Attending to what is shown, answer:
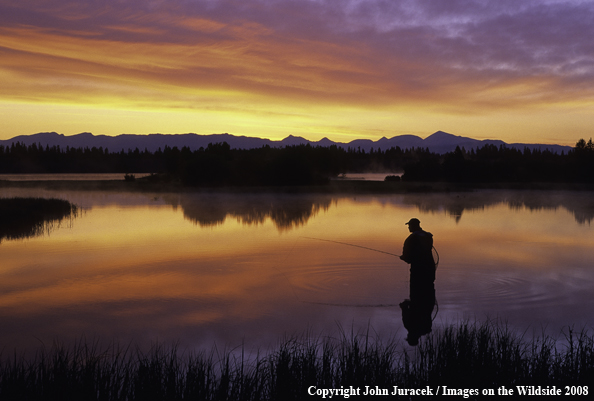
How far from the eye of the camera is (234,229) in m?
27.3

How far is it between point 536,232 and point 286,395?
966 inches

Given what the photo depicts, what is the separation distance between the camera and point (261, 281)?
589 inches

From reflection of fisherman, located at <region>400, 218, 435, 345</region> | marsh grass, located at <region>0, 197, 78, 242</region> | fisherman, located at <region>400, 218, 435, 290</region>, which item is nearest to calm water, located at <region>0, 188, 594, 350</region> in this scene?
reflection of fisherman, located at <region>400, 218, 435, 345</region>

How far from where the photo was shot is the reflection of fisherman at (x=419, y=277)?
10375mm

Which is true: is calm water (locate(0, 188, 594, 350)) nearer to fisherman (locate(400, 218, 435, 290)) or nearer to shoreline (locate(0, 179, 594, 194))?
fisherman (locate(400, 218, 435, 290))

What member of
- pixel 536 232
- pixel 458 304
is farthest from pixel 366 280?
pixel 536 232

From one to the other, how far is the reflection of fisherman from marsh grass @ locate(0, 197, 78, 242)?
19888 millimetres

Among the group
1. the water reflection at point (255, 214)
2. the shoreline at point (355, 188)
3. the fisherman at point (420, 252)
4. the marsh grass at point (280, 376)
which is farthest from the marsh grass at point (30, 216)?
the shoreline at point (355, 188)

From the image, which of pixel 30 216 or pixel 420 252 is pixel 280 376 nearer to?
pixel 420 252

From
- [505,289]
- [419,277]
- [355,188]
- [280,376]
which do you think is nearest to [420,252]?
[419,277]

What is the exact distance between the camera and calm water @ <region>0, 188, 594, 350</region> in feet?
34.7

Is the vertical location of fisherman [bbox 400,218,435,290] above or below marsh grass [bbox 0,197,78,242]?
above

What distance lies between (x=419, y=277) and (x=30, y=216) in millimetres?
27866

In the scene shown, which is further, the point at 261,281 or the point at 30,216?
the point at 30,216
